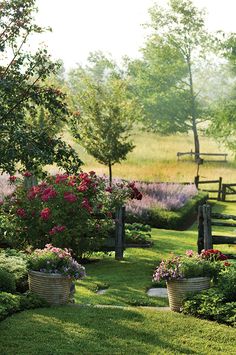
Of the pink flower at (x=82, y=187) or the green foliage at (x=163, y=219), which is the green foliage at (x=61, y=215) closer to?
the pink flower at (x=82, y=187)

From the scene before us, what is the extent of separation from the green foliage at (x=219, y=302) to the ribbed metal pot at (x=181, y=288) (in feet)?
0.43

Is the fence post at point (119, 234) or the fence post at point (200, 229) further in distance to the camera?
the fence post at point (119, 234)

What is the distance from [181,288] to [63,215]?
426 cm

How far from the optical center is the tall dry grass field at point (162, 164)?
37156 mm

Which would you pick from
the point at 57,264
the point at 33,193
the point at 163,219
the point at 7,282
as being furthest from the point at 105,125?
the point at 7,282

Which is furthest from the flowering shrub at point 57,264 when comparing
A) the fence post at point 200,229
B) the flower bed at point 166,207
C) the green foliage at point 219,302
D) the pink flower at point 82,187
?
the flower bed at point 166,207

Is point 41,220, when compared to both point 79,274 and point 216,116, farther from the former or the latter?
point 216,116

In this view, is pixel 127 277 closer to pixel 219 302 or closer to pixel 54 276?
pixel 54 276

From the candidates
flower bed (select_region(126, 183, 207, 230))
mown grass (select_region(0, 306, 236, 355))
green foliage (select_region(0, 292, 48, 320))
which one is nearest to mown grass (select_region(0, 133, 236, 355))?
mown grass (select_region(0, 306, 236, 355))

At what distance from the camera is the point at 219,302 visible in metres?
8.59

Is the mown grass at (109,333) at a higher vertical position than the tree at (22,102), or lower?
lower

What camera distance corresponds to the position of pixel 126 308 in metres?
9.01

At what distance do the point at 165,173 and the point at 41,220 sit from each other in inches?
1017

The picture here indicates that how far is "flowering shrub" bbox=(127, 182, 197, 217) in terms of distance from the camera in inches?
809
